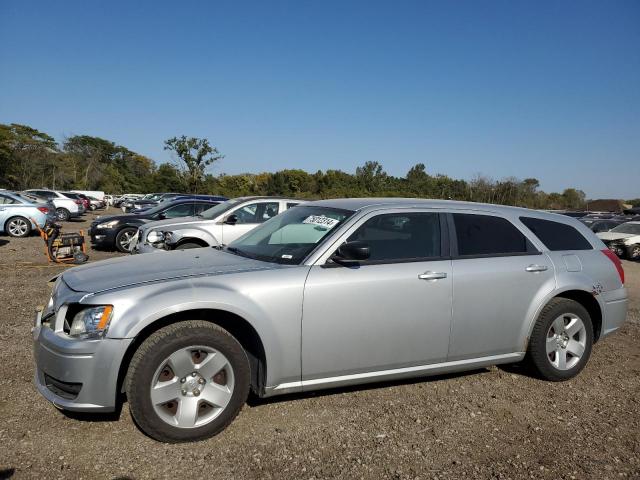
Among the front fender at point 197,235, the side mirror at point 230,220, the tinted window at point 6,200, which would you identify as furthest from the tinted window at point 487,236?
the tinted window at point 6,200

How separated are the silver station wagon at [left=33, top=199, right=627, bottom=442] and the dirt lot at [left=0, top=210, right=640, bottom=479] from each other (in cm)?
25

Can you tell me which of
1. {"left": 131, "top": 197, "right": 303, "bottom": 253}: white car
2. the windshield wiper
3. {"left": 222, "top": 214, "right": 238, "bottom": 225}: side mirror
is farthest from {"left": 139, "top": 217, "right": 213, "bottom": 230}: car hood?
the windshield wiper

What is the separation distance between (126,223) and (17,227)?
19.6 feet

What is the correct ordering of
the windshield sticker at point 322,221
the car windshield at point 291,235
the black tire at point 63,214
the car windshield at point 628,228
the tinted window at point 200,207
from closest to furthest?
the car windshield at point 291,235 → the windshield sticker at point 322,221 → the tinted window at point 200,207 → the car windshield at point 628,228 → the black tire at point 63,214

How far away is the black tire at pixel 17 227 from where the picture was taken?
Result: 16.1 m

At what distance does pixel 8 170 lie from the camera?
52031 mm

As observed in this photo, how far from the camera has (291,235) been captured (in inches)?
165

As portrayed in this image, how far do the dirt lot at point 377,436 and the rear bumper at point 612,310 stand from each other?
1.58ft

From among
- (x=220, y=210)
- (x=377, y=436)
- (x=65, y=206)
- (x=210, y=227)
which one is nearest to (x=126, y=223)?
(x=220, y=210)

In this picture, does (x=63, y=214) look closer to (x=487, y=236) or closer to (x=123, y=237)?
(x=123, y=237)

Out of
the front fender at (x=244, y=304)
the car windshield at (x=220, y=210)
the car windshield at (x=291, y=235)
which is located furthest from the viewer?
the car windshield at (x=220, y=210)

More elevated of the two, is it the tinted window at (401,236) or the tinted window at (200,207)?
the tinted window at (401,236)

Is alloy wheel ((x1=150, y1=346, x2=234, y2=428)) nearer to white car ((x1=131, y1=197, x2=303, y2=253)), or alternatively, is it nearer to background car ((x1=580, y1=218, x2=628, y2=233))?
white car ((x1=131, y1=197, x2=303, y2=253))

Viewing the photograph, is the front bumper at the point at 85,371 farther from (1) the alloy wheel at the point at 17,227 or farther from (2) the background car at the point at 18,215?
(1) the alloy wheel at the point at 17,227
